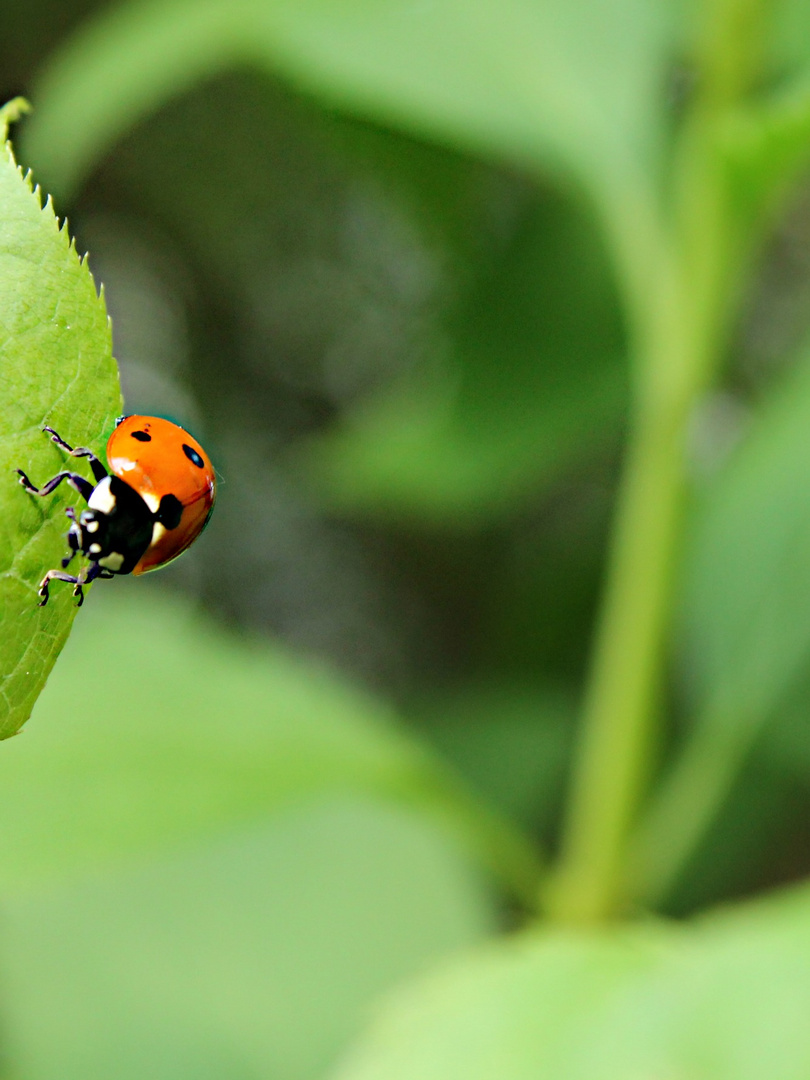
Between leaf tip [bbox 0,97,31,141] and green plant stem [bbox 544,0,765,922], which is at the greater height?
leaf tip [bbox 0,97,31,141]

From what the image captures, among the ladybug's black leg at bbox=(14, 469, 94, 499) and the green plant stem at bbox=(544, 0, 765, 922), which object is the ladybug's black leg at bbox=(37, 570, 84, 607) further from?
the green plant stem at bbox=(544, 0, 765, 922)

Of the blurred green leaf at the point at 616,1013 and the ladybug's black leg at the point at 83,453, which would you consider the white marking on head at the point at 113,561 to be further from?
the blurred green leaf at the point at 616,1013

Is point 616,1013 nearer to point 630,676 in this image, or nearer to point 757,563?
point 630,676

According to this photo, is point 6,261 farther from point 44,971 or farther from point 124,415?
point 44,971

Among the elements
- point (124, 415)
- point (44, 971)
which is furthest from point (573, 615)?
point (124, 415)

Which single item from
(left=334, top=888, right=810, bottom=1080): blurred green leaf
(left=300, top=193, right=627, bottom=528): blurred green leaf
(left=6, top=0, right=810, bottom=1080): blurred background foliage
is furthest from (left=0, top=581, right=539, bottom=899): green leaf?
(left=300, top=193, right=627, bottom=528): blurred green leaf

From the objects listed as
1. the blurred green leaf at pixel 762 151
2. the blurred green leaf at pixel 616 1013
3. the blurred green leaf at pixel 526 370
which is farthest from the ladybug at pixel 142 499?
the blurred green leaf at pixel 526 370

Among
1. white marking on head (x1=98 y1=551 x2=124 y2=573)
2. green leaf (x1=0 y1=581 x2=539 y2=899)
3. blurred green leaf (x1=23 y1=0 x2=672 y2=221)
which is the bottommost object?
green leaf (x1=0 y1=581 x2=539 y2=899)
